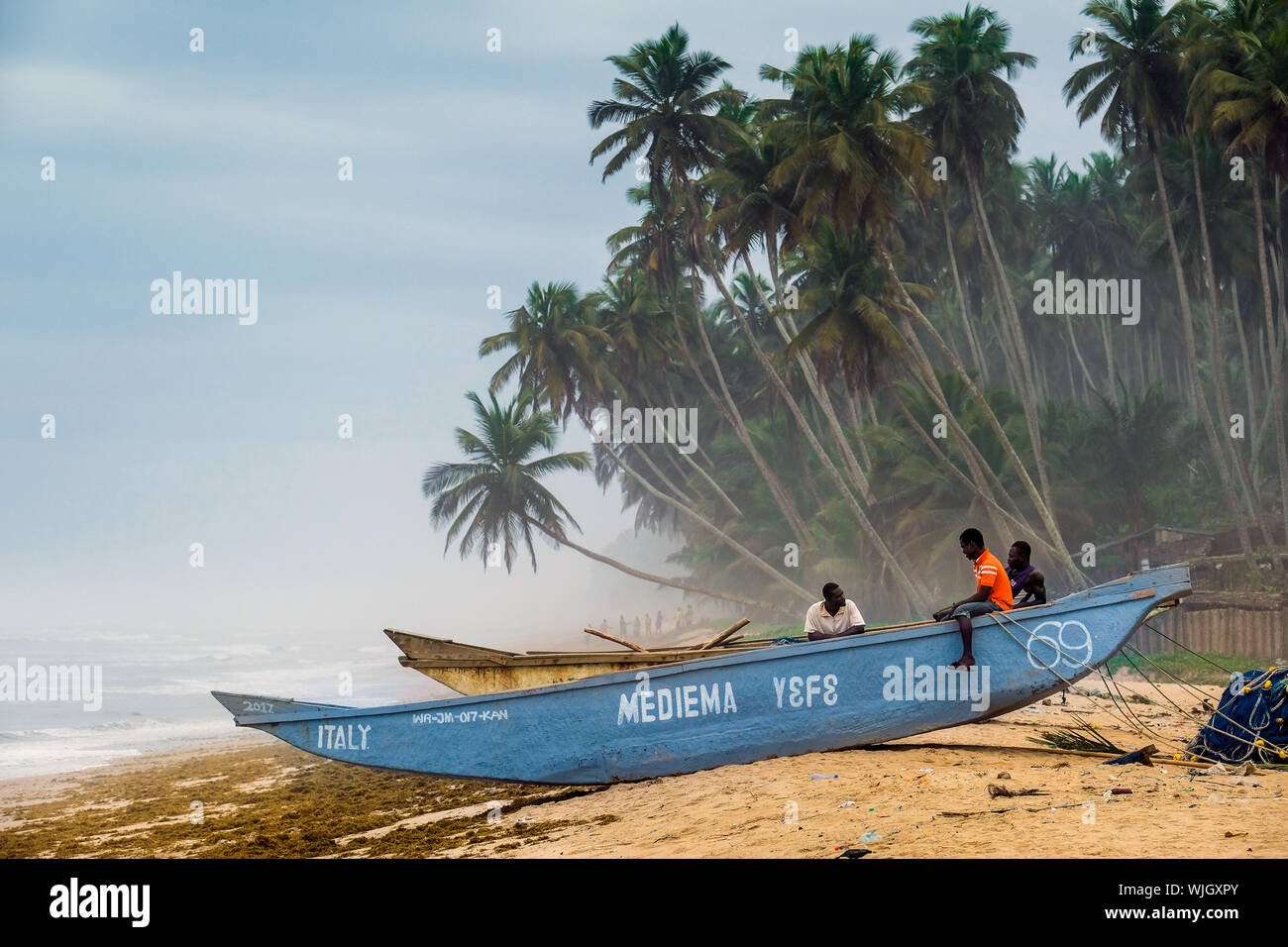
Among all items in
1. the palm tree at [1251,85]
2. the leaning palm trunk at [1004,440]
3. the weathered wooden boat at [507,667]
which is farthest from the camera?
the leaning palm trunk at [1004,440]

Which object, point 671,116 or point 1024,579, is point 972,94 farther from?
point 1024,579

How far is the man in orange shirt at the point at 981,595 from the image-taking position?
918 centimetres

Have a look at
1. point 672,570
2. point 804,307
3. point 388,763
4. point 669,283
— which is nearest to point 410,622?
point 672,570

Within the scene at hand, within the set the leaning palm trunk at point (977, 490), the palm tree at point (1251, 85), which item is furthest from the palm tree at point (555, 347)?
the palm tree at point (1251, 85)

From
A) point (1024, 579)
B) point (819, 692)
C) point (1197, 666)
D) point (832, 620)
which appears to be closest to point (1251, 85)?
point (1197, 666)

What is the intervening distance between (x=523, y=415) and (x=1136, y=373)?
26.4m

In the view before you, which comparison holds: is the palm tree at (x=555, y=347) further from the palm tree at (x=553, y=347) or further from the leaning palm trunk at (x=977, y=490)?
the leaning palm trunk at (x=977, y=490)

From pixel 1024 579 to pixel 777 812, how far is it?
364 centimetres

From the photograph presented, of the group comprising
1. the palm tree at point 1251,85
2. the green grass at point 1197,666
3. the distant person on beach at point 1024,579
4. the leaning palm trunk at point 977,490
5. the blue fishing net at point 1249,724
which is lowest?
the green grass at point 1197,666

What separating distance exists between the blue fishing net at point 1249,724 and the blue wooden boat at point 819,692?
1003 mm

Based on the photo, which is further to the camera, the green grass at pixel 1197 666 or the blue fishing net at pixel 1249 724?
the green grass at pixel 1197 666

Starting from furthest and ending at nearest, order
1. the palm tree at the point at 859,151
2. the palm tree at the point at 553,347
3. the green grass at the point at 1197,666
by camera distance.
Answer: the palm tree at the point at 553,347 → the palm tree at the point at 859,151 → the green grass at the point at 1197,666

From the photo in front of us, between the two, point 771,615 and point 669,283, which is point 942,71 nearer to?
point 669,283

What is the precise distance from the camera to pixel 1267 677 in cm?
829
